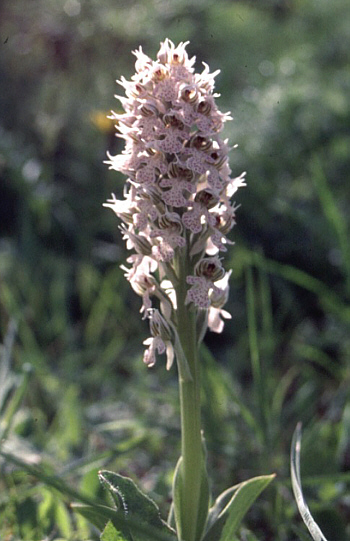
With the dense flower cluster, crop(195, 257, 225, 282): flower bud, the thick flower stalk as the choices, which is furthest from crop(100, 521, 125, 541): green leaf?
crop(195, 257, 225, 282): flower bud

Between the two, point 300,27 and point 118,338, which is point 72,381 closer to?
point 118,338

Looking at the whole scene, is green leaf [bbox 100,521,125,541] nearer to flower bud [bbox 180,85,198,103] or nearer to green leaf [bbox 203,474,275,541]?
green leaf [bbox 203,474,275,541]

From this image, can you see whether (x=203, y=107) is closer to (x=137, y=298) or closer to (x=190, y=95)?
(x=190, y=95)

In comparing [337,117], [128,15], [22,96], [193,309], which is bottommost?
[193,309]

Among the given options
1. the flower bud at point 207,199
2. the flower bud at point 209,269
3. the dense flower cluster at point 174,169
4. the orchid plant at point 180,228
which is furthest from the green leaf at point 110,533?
the flower bud at point 207,199

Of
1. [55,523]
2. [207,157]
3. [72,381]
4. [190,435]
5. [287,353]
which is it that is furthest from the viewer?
[287,353]

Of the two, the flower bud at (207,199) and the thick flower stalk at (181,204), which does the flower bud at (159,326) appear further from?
the flower bud at (207,199)

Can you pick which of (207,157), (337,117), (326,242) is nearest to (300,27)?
(337,117)
